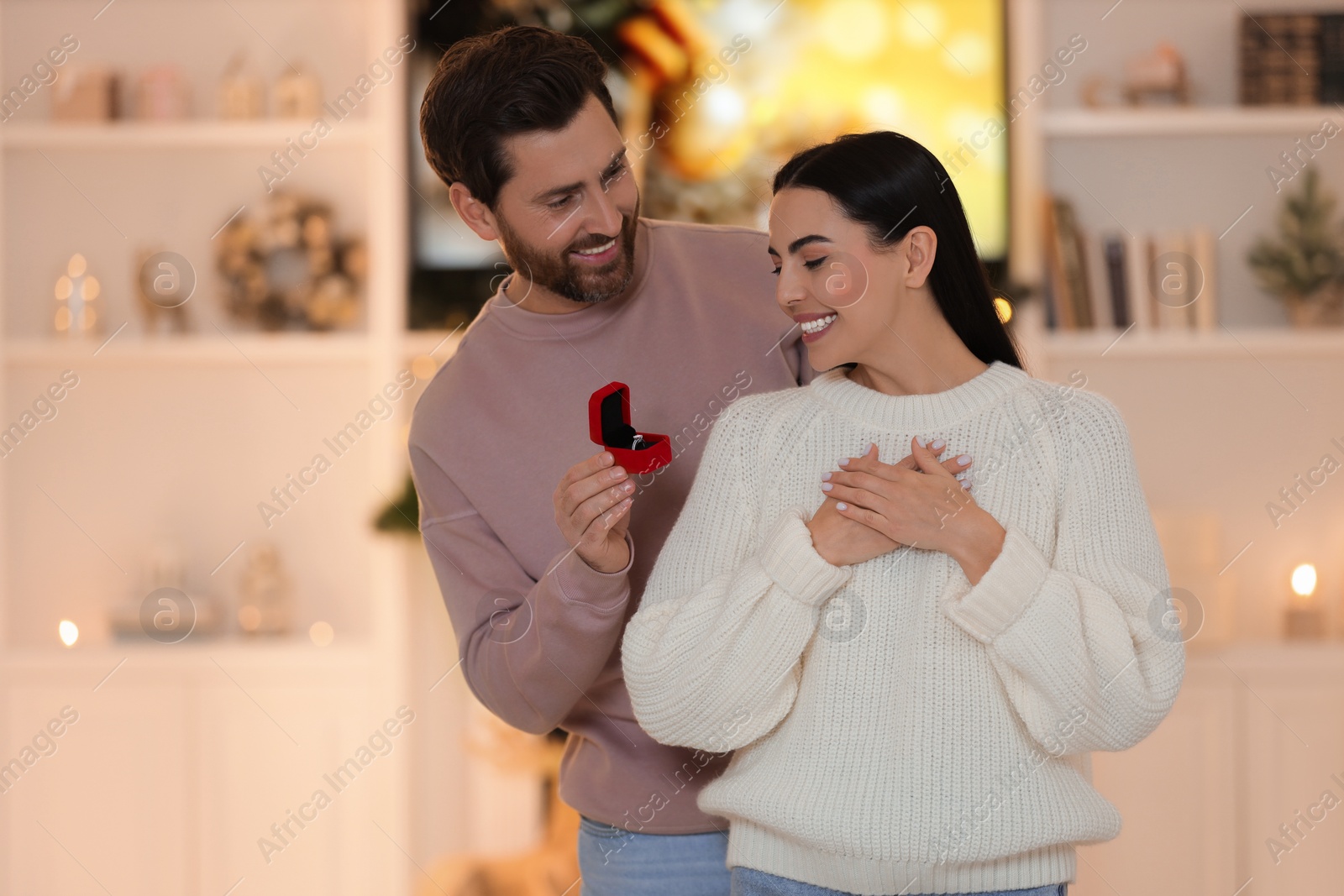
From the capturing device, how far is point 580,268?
1.50 m

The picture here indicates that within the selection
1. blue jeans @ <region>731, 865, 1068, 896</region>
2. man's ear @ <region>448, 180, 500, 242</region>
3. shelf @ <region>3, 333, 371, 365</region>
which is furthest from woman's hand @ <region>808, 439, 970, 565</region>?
shelf @ <region>3, 333, 371, 365</region>

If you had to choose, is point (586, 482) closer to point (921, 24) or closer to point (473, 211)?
point (473, 211)

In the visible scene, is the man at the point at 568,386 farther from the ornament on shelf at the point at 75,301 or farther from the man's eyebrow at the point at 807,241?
the ornament on shelf at the point at 75,301

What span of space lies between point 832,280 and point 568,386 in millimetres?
412

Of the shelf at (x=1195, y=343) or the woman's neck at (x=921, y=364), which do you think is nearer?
the woman's neck at (x=921, y=364)

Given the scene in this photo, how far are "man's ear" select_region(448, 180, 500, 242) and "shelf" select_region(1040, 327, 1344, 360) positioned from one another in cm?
175

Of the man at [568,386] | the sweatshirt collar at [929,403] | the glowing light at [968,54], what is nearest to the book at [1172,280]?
the glowing light at [968,54]

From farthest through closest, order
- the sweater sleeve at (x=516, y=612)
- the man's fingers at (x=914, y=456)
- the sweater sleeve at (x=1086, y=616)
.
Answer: the sweater sleeve at (x=516, y=612), the man's fingers at (x=914, y=456), the sweater sleeve at (x=1086, y=616)

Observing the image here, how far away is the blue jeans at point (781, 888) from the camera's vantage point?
1.26 metres

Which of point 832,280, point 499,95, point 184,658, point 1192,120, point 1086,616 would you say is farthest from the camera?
point 184,658

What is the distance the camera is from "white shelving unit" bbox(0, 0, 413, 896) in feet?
9.86

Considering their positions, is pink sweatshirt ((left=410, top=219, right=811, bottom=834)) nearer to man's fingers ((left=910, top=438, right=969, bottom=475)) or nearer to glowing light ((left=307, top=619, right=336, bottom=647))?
man's fingers ((left=910, top=438, right=969, bottom=475))

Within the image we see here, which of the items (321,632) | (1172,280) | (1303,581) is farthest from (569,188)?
(1303,581)

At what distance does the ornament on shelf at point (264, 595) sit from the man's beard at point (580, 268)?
1.86 m
